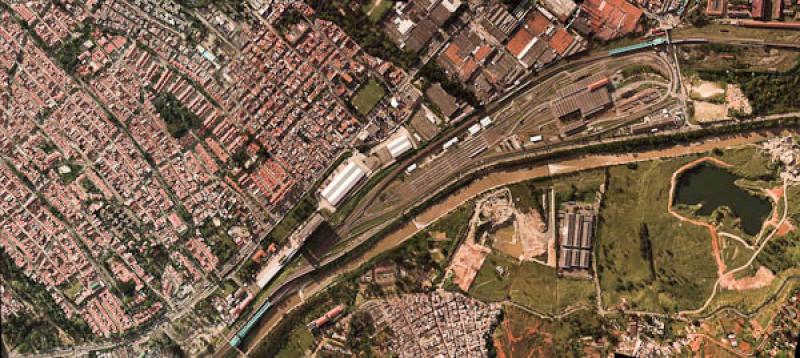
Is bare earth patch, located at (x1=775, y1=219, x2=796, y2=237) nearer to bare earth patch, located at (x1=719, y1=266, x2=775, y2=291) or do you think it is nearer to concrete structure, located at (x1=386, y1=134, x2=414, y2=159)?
bare earth patch, located at (x1=719, y1=266, x2=775, y2=291)

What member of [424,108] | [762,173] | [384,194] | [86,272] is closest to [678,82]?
[762,173]

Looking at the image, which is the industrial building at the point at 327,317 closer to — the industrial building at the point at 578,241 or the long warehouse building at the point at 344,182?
the long warehouse building at the point at 344,182

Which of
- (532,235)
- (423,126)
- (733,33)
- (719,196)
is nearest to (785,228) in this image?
(719,196)

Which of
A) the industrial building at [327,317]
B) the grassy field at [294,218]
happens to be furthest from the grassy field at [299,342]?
the grassy field at [294,218]

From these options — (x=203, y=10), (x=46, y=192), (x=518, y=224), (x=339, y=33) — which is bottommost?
(x=518, y=224)

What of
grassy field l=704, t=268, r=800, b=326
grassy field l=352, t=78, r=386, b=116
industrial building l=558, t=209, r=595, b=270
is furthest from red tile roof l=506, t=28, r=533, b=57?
grassy field l=704, t=268, r=800, b=326

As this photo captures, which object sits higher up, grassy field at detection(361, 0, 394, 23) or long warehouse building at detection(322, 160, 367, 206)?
grassy field at detection(361, 0, 394, 23)

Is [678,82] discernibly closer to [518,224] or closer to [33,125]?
[518,224]
